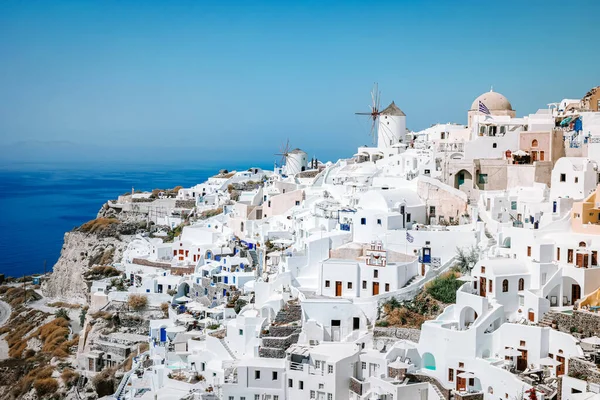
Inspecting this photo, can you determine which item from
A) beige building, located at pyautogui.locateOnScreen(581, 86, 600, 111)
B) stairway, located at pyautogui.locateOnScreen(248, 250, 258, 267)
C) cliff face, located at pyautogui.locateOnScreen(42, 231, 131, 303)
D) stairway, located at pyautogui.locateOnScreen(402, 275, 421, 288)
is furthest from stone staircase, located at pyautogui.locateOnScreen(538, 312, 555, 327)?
cliff face, located at pyautogui.locateOnScreen(42, 231, 131, 303)

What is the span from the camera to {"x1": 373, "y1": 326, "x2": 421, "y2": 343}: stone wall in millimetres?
20328

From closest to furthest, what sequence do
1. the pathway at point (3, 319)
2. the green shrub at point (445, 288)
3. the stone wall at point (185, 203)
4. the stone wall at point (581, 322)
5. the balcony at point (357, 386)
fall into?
1. the stone wall at point (581, 322)
2. the balcony at point (357, 386)
3. the green shrub at point (445, 288)
4. the pathway at point (3, 319)
5. the stone wall at point (185, 203)

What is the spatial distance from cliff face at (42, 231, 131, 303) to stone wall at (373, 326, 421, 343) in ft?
80.2

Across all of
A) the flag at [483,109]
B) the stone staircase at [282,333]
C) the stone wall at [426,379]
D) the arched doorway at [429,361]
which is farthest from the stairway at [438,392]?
the flag at [483,109]

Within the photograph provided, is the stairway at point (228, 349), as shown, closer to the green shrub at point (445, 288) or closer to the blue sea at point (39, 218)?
the green shrub at point (445, 288)

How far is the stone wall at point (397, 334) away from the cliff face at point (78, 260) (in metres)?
24.4

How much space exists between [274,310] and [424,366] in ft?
18.9

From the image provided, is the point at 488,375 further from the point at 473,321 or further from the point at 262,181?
the point at 262,181

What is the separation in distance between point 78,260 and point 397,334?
30644mm

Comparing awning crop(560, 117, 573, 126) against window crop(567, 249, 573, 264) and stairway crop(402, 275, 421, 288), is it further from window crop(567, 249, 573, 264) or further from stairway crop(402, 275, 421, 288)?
stairway crop(402, 275, 421, 288)

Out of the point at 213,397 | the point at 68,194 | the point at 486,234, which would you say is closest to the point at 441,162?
the point at 486,234

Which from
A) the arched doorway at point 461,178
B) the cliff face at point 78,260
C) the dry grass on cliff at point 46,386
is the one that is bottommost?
the dry grass on cliff at point 46,386

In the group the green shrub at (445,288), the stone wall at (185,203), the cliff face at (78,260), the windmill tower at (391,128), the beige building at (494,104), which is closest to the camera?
the green shrub at (445,288)

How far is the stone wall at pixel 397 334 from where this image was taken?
66.7 ft
